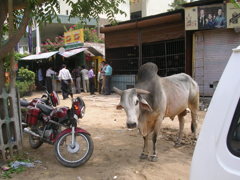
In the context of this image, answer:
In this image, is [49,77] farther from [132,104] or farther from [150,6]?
[150,6]

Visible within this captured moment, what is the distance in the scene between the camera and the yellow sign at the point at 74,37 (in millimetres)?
16475

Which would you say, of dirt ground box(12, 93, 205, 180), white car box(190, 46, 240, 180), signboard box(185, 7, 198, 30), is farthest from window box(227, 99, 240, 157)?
signboard box(185, 7, 198, 30)

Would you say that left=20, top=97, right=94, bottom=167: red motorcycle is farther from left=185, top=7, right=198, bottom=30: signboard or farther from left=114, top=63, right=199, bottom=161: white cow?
left=185, top=7, right=198, bottom=30: signboard

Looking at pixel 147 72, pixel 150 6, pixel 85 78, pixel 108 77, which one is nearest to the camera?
pixel 147 72

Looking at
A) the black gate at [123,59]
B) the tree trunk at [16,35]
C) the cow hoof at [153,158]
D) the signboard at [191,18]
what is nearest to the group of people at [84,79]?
the black gate at [123,59]

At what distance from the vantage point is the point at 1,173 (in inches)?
153

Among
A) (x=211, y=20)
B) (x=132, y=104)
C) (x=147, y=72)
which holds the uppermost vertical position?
(x=211, y=20)

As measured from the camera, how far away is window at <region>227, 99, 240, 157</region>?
1418mm

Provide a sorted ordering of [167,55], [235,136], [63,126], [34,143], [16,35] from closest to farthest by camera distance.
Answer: [235,136], [16,35], [63,126], [34,143], [167,55]

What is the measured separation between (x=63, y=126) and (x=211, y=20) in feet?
23.0

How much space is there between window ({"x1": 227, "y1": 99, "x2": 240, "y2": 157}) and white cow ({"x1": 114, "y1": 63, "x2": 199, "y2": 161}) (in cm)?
247

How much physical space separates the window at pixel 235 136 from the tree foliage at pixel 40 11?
2.70m

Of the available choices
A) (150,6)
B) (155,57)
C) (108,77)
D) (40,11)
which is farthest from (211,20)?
(150,6)

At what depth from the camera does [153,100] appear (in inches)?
184
